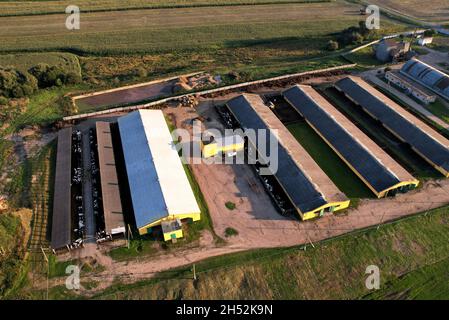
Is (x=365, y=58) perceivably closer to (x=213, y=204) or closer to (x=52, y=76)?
(x=213, y=204)

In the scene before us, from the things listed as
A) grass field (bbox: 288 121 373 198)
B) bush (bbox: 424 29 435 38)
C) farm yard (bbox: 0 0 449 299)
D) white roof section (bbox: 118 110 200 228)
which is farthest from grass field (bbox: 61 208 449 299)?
bush (bbox: 424 29 435 38)

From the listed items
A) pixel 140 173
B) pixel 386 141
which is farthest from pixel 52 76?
pixel 386 141

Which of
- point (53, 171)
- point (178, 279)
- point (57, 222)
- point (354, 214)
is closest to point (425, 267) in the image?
point (354, 214)

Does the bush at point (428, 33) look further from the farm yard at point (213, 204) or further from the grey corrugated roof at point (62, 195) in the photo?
the grey corrugated roof at point (62, 195)

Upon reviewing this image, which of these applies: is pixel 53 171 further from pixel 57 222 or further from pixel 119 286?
pixel 119 286
